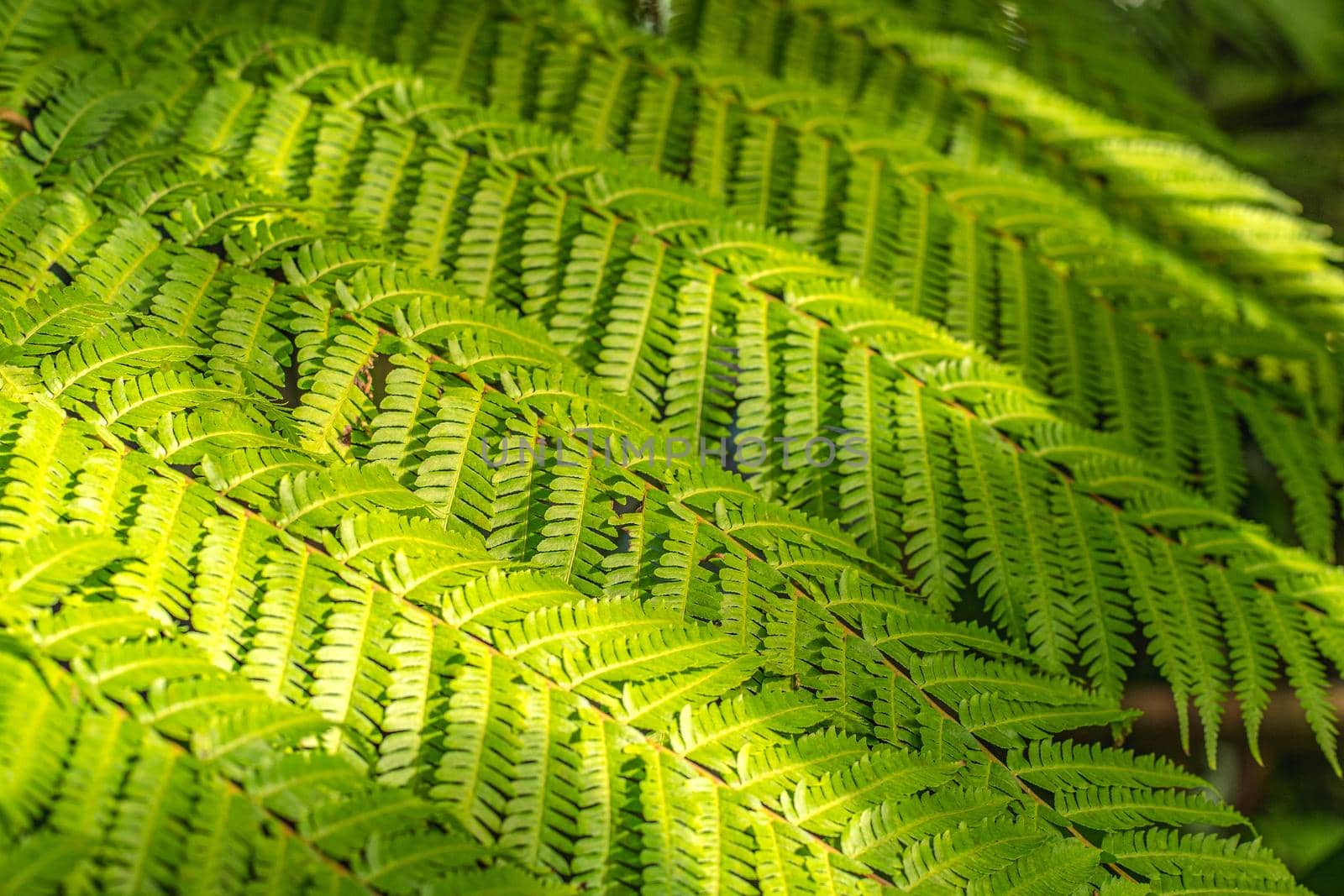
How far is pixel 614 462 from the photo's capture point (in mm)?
1370

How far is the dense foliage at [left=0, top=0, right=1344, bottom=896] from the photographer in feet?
3.30

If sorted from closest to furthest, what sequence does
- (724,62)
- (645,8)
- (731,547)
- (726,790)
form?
(726,790), (731,547), (724,62), (645,8)

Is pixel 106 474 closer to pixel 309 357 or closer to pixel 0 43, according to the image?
pixel 309 357

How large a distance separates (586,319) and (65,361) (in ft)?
2.46

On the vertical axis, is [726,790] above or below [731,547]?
below

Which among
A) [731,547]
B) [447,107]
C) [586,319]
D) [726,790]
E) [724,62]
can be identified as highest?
[724,62]

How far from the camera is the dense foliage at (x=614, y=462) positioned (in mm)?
1005

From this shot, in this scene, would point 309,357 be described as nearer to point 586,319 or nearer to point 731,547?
point 586,319

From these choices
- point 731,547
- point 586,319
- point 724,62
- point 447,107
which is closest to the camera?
point 731,547

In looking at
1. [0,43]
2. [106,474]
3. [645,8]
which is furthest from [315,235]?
[645,8]

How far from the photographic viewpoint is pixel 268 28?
5.86ft

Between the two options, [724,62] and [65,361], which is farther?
[724,62]

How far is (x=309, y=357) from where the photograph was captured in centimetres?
135

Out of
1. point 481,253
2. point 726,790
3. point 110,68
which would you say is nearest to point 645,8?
point 481,253
